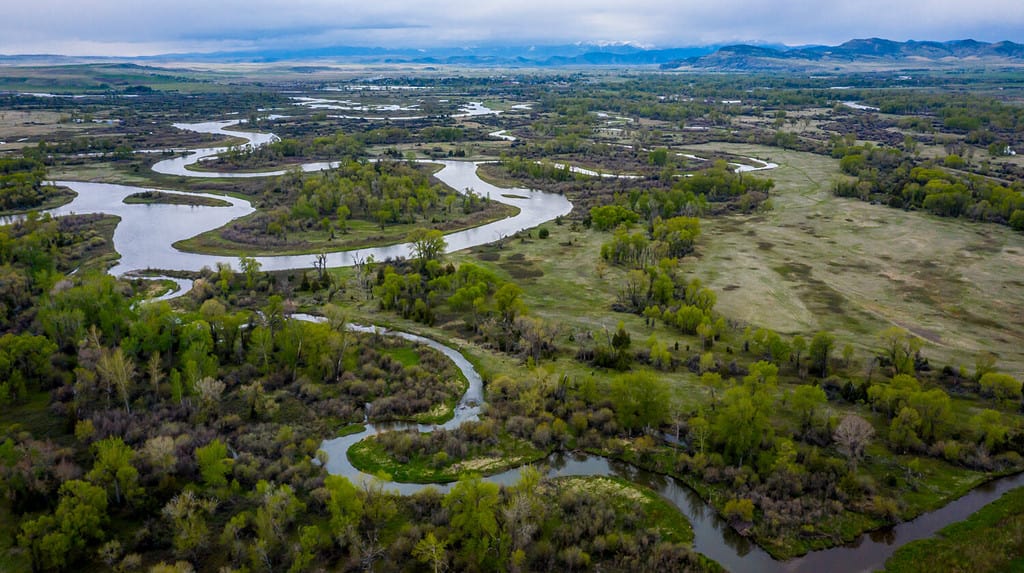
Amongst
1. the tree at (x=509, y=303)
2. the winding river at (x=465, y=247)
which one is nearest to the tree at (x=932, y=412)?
the winding river at (x=465, y=247)

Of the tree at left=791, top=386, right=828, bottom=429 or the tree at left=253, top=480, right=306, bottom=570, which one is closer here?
the tree at left=253, top=480, right=306, bottom=570

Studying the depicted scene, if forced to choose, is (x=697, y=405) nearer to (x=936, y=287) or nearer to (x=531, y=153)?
(x=936, y=287)

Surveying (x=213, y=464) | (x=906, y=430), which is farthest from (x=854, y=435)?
(x=213, y=464)

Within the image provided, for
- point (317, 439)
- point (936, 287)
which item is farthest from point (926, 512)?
point (936, 287)

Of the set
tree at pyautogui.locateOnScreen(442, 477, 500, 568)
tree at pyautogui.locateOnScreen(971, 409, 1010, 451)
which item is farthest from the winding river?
tree at pyautogui.locateOnScreen(442, 477, 500, 568)

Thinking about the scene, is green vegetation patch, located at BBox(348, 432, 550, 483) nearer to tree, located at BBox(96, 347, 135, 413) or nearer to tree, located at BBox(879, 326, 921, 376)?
tree, located at BBox(96, 347, 135, 413)

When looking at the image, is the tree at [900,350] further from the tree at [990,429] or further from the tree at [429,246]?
the tree at [429,246]
